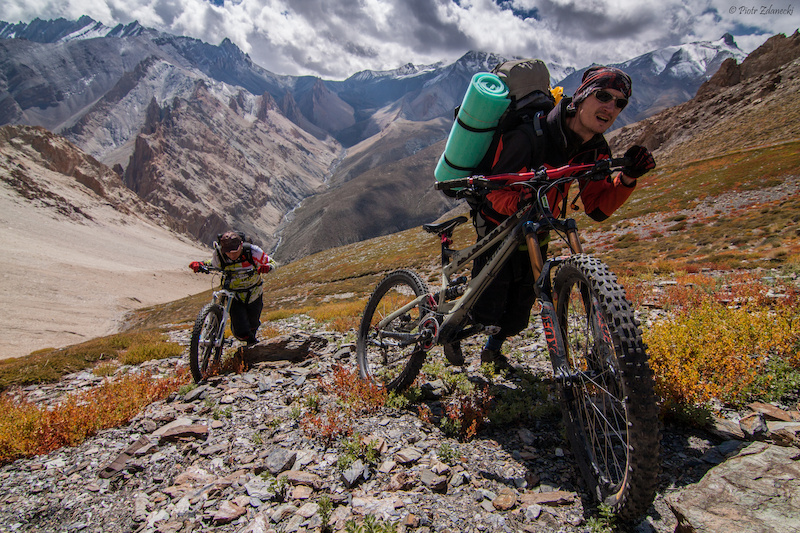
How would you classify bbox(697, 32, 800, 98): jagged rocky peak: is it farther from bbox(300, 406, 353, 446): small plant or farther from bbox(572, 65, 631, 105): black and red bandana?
bbox(300, 406, 353, 446): small plant

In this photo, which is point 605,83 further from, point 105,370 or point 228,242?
point 105,370

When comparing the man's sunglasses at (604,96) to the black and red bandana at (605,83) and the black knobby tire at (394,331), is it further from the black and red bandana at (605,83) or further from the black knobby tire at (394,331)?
the black knobby tire at (394,331)

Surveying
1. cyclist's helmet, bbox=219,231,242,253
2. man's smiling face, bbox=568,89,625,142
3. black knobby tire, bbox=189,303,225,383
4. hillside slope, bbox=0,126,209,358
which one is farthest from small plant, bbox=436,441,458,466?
hillside slope, bbox=0,126,209,358

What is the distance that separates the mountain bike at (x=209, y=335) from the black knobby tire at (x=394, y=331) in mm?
3452

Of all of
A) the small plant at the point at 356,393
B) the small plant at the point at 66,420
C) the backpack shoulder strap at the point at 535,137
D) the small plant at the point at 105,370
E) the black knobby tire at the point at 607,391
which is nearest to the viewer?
the black knobby tire at the point at 607,391

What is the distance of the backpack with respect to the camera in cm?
437

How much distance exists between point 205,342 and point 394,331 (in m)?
4.46

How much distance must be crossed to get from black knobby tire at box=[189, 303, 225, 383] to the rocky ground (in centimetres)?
185

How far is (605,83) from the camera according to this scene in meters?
3.71

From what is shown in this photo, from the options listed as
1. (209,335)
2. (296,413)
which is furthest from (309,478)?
(209,335)

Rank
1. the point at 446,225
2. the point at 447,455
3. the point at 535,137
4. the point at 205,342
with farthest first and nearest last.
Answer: the point at 205,342
the point at 446,225
the point at 535,137
the point at 447,455

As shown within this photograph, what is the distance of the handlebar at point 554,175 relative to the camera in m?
3.43

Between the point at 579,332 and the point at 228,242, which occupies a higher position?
the point at 579,332

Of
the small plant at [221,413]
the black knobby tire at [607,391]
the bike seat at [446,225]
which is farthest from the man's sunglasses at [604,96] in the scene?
the small plant at [221,413]
